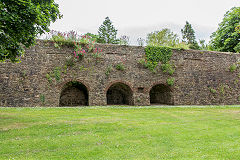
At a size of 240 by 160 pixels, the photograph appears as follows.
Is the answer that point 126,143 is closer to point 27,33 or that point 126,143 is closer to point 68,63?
point 27,33

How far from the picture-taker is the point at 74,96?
13828 mm

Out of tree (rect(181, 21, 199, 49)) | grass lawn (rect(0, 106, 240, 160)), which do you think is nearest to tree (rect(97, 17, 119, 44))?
Answer: tree (rect(181, 21, 199, 49))

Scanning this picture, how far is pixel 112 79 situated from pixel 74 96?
342 centimetres

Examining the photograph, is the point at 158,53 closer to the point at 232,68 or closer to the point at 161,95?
the point at 161,95

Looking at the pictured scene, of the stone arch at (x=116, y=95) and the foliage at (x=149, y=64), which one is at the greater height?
the foliage at (x=149, y=64)

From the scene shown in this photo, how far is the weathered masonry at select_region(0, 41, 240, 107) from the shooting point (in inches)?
434

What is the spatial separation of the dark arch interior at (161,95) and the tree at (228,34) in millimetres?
11766

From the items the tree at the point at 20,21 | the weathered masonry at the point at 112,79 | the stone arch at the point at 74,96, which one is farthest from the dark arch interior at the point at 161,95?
the tree at the point at 20,21

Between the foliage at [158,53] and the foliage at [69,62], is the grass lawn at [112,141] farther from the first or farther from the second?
the foliage at [158,53]

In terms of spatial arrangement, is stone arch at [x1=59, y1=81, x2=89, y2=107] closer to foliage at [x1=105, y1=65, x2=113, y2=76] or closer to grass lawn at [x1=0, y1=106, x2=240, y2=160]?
foliage at [x1=105, y1=65, x2=113, y2=76]

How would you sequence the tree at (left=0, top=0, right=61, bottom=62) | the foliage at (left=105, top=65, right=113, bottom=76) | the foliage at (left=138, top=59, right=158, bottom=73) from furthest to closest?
the foliage at (left=138, top=59, right=158, bottom=73), the foliage at (left=105, top=65, right=113, bottom=76), the tree at (left=0, top=0, right=61, bottom=62)

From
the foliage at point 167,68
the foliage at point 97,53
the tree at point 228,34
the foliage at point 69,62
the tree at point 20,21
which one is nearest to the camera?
the tree at point 20,21

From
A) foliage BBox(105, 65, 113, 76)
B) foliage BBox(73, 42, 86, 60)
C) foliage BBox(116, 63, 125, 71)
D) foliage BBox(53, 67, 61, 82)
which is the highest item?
foliage BBox(73, 42, 86, 60)

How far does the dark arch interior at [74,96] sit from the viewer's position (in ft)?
44.3
